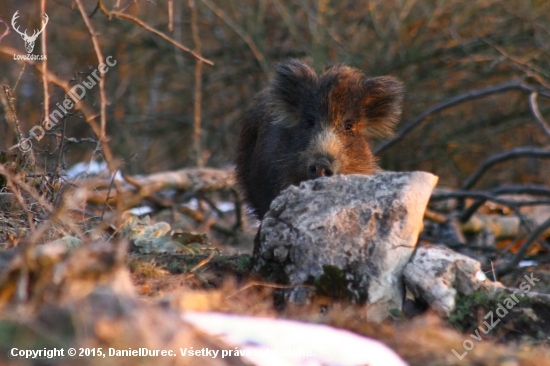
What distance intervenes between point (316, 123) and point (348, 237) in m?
2.34

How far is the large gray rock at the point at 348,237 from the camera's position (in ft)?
12.7

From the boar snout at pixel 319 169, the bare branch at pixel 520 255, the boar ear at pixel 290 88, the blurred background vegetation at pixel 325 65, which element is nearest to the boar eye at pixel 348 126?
the boar ear at pixel 290 88

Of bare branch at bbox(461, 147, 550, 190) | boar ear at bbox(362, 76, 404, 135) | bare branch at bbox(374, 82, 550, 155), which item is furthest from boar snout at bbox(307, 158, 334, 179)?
bare branch at bbox(461, 147, 550, 190)

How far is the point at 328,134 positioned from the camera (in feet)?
19.8

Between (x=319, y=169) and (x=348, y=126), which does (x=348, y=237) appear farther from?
(x=348, y=126)

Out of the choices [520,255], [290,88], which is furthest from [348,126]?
[520,255]

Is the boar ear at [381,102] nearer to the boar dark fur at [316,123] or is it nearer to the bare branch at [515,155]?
the boar dark fur at [316,123]

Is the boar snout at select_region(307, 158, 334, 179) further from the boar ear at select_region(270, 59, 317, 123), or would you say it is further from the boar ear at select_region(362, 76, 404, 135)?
the boar ear at select_region(362, 76, 404, 135)

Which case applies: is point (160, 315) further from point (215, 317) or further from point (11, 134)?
point (11, 134)

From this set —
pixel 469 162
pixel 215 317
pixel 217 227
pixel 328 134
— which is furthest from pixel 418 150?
pixel 215 317

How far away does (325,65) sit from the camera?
32.4ft

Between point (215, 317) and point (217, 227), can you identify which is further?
point (217, 227)

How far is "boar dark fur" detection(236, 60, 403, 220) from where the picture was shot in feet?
19.6

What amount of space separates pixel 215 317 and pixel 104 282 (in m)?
0.60
